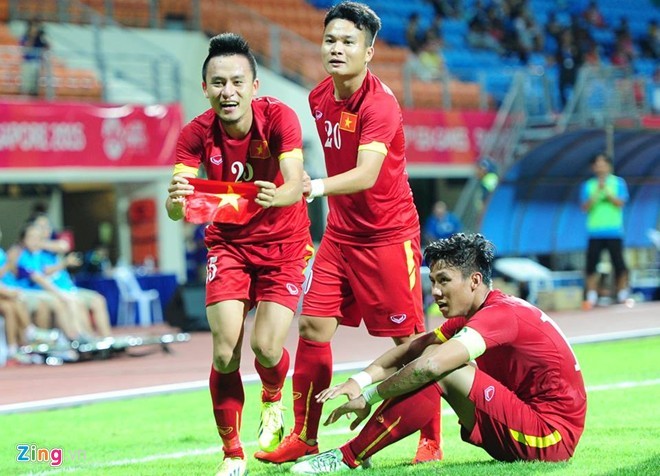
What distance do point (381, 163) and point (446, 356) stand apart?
4.68ft

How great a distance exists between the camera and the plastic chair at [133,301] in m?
20.5

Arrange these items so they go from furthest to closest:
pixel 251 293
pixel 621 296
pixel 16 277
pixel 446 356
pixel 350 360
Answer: pixel 621 296, pixel 16 277, pixel 350 360, pixel 251 293, pixel 446 356

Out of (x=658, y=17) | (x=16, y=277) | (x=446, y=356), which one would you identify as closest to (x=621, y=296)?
(x=16, y=277)

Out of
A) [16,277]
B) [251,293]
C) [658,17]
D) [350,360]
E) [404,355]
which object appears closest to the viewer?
[404,355]

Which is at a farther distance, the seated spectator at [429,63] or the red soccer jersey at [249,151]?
the seated spectator at [429,63]

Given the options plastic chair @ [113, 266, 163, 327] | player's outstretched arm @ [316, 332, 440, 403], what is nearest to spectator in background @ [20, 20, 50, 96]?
plastic chair @ [113, 266, 163, 327]

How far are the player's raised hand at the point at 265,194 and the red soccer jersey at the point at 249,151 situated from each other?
40 cm

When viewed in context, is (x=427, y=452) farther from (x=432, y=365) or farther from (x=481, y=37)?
(x=481, y=37)

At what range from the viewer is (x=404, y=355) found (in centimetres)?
660

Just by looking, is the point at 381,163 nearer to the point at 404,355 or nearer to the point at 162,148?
the point at 404,355

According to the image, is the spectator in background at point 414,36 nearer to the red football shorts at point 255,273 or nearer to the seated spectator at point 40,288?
the seated spectator at point 40,288

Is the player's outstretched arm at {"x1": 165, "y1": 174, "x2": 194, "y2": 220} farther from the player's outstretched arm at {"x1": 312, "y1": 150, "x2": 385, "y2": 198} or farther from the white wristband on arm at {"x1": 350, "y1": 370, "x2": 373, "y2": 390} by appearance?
the white wristband on arm at {"x1": 350, "y1": 370, "x2": 373, "y2": 390}

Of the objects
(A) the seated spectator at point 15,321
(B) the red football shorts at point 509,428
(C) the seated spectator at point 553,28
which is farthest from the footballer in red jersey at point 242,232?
(C) the seated spectator at point 553,28

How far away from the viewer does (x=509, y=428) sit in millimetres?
6254
